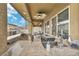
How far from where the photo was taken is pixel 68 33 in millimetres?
2629

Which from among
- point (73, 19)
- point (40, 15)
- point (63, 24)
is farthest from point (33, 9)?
point (73, 19)

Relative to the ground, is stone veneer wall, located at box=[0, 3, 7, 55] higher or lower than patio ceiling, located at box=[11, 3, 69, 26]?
lower

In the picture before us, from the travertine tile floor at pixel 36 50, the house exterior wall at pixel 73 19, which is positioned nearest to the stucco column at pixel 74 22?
the house exterior wall at pixel 73 19

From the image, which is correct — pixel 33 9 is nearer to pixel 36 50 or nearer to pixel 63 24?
pixel 63 24

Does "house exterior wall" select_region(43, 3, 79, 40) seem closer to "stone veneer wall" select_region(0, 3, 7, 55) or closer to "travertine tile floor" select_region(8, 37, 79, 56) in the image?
"travertine tile floor" select_region(8, 37, 79, 56)

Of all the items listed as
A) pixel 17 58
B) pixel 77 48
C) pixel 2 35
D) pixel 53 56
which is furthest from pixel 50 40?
pixel 2 35

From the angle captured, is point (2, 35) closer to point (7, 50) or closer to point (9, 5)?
point (7, 50)

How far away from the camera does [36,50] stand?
2.64 m

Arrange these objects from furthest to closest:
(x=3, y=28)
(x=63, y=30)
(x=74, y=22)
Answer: (x=63, y=30), (x=74, y=22), (x=3, y=28)

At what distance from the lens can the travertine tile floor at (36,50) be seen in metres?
2.56

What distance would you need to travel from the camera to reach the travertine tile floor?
2.56 meters

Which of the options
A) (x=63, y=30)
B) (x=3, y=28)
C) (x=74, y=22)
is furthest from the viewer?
(x=63, y=30)

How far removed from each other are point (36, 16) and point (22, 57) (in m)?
0.87

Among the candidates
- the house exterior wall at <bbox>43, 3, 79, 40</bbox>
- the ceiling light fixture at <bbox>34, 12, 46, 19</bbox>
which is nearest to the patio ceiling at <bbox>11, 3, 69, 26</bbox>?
the ceiling light fixture at <bbox>34, 12, 46, 19</bbox>
